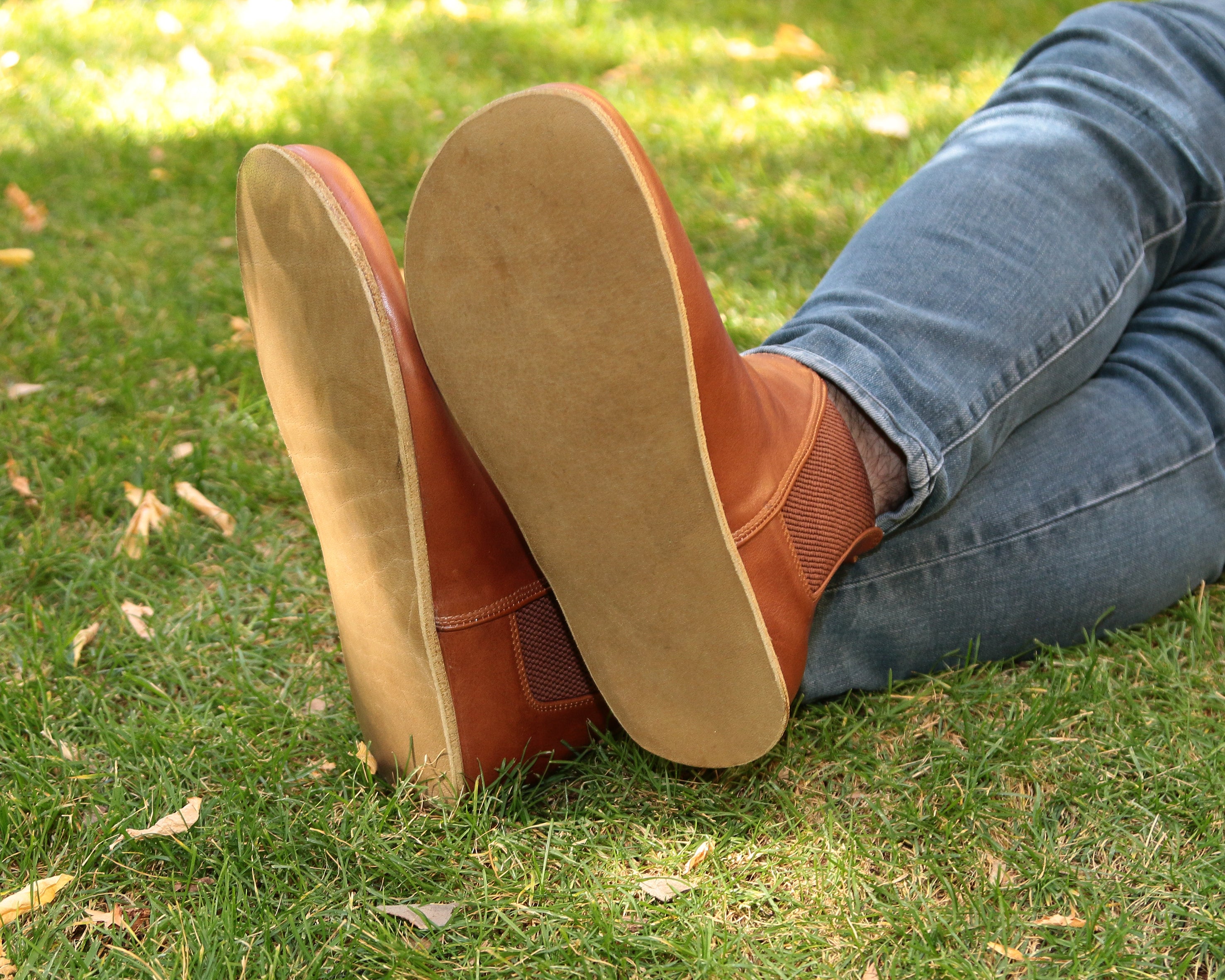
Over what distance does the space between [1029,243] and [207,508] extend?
4.02 feet

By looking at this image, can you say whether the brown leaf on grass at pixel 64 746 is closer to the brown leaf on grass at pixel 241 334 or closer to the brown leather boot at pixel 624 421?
the brown leather boot at pixel 624 421

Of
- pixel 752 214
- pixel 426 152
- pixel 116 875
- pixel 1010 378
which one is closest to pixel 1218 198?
pixel 1010 378

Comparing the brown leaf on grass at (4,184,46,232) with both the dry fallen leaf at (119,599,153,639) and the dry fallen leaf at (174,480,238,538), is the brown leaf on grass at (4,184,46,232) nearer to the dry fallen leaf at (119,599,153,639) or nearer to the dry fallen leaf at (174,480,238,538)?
the dry fallen leaf at (174,480,238,538)

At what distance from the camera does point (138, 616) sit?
4.92 feet

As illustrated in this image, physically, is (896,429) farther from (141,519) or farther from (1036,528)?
(141,519)

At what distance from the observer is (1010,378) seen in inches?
48.7

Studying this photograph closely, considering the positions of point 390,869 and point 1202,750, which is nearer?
point 390,869

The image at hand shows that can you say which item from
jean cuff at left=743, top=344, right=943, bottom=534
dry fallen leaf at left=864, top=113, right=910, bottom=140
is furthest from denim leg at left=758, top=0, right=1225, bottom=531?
dry fallen leaf at left=864, top=113, right=910, bottom=140

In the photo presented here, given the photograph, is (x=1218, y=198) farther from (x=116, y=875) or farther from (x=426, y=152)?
(x=426, y=152)

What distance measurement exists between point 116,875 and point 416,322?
2.09 feet

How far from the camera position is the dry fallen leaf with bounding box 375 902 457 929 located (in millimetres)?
1037

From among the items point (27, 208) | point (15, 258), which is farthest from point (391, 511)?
point (27, 208)

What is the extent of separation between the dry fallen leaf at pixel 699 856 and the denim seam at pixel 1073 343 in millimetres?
461

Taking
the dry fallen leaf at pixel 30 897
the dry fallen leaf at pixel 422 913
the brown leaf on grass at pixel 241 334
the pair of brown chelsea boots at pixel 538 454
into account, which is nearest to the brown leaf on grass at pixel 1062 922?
the pair of brown chelsea boots at pixel 538 454
